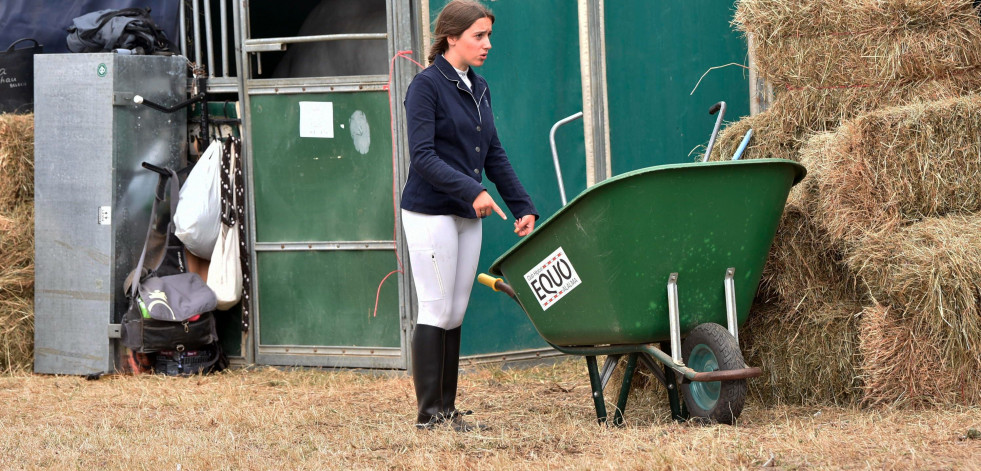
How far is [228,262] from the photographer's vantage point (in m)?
6.16

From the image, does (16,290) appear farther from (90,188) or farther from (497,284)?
(497,284)

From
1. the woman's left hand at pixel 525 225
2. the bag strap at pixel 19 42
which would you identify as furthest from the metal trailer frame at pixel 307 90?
the woman's left hand at pixel 525 225

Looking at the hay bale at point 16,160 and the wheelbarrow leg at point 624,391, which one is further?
the hay bale at point 16,160

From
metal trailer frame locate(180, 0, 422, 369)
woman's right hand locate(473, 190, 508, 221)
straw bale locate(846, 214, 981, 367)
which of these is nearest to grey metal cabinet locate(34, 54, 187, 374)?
metal trailer frame locate(180, 0, 422, 369)

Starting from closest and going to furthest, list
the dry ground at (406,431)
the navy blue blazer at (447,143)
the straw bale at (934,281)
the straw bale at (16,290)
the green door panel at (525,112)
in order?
the dry ground at (406,431) → the straw bale at (934,281) → the navy blue blazer at (447,143) → the green door panel at (525,112) → the straw bale at (16,290)

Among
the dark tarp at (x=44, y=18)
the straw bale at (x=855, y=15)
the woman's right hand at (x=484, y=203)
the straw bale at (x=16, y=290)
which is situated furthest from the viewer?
the dark tarp at (x=44, y=18)

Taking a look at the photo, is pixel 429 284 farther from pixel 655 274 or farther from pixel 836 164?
pixel 836 164

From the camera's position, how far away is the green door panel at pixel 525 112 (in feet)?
19.6

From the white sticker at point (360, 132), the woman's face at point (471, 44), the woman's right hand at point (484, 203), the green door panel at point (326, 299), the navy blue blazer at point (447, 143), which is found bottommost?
the green door panel at point (326, 299)

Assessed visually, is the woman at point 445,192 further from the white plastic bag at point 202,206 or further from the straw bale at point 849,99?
the white plastic bag at point 202,206

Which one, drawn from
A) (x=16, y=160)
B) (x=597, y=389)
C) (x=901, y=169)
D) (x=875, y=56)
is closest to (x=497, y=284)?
(x=597, y=389)

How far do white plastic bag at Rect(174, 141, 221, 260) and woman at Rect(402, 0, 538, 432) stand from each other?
7.12ft

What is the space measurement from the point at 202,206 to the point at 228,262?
1.05 feet

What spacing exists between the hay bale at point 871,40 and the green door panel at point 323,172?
83.6 inches
